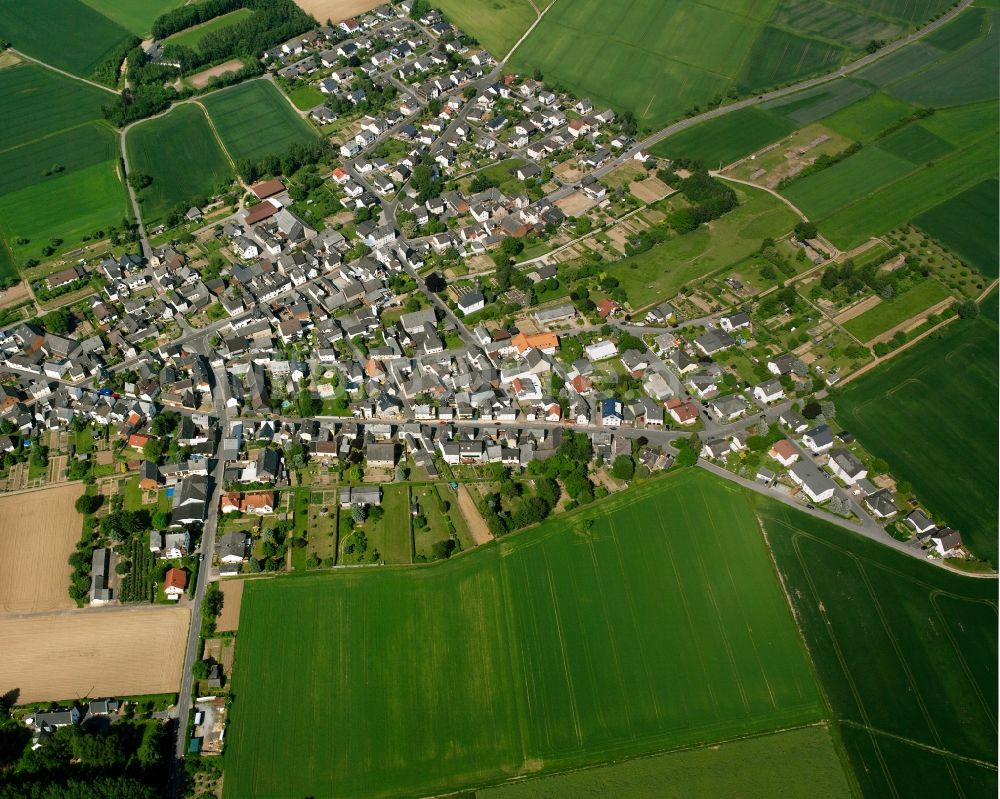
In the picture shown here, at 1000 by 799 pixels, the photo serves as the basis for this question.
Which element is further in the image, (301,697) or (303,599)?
(303,599)

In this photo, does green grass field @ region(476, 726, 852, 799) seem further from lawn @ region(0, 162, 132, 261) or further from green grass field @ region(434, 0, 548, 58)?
green grass field @ region(434, 0, 548, 58)

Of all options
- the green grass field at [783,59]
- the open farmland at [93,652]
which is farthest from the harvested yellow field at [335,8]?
the open farmland at [93,652]

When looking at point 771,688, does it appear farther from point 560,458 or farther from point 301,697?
point 301,697

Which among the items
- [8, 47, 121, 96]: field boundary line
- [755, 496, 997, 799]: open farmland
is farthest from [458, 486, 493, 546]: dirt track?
[8, 47, 121, 96]: field boundary line

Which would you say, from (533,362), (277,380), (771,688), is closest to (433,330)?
(533,362)

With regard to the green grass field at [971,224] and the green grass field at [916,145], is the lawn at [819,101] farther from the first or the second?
the green grass field at [971,224]

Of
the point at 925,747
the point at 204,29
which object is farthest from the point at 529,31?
the point at 925,747
